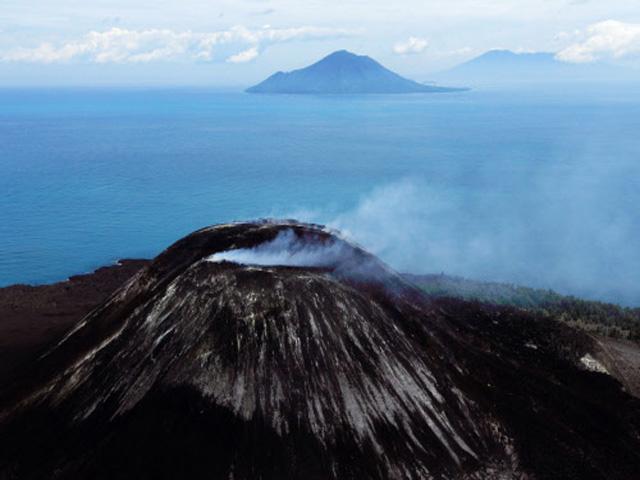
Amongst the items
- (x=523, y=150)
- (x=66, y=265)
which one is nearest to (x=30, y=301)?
(x=66, y=265)

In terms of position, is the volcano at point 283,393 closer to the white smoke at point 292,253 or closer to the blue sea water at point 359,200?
the white smoke at point 292,253

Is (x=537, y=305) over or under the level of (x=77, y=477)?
under

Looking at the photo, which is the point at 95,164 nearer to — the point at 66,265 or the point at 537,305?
the point at 66,265

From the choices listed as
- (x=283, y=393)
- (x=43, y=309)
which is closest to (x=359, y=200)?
(x=43, y=309)

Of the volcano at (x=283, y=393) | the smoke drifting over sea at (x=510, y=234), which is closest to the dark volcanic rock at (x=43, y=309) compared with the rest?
the volcano at (x=283, y=393)

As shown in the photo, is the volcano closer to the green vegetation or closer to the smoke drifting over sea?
the green vegetation


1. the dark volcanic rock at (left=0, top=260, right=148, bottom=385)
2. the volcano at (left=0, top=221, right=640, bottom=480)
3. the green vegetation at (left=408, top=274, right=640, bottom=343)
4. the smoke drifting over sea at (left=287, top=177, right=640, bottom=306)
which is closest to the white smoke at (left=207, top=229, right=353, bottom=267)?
the volcano at (left=0, top=221, right=640, bottom=480)
